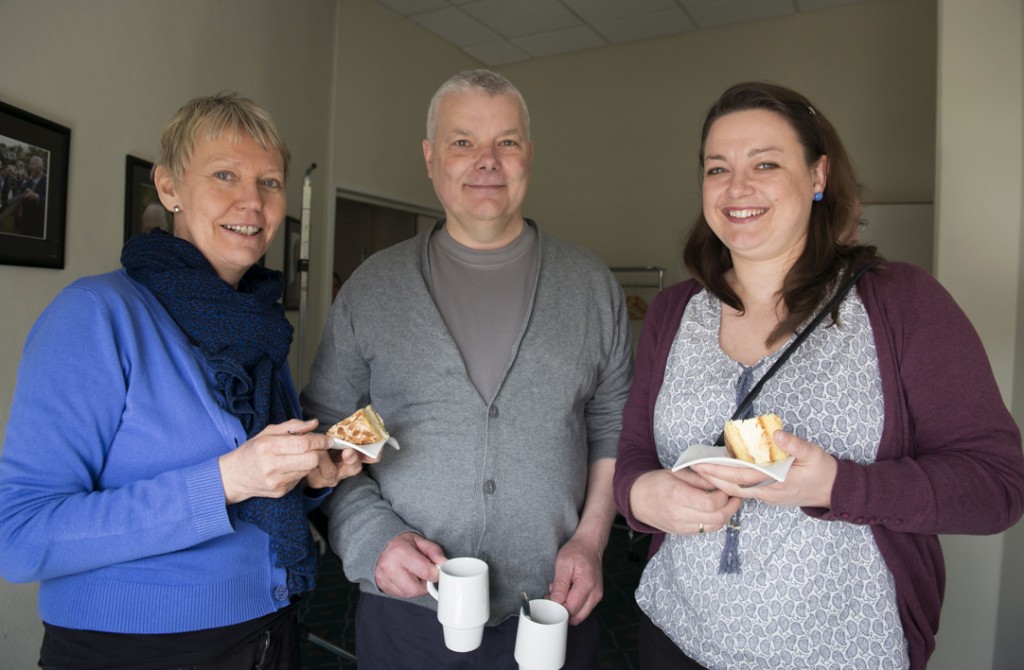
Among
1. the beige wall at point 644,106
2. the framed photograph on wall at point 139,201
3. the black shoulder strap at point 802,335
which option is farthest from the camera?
the beige wall at point 644,106

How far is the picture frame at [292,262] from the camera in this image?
4.09 metres

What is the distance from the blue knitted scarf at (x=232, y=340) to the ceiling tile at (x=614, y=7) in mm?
4288

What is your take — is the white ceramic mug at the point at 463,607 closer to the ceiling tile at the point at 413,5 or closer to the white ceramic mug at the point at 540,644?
the white ceramic mug at the point at 540,644

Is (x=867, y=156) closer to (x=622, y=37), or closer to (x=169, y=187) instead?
(x=622, y=37)

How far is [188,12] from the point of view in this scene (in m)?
3.10

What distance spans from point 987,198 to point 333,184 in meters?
3.62

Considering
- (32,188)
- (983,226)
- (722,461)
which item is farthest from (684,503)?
(32,188)

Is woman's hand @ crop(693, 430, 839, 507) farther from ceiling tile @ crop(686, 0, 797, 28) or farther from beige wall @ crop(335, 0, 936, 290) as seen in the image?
ceiling tile @ crop(686, 0, 797, 28)

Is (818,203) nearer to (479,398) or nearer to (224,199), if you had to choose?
(479,398)

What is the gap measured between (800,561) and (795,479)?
212 mm

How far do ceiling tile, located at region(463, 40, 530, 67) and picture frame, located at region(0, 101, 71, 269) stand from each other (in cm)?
397

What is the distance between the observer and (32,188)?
2236 mm

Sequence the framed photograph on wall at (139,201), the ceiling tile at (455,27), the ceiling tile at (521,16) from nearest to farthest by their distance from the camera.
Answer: the framed photograph on wall at (139,201)
the ceiling tile at (521,16)
the ceiling tile at (455,27)

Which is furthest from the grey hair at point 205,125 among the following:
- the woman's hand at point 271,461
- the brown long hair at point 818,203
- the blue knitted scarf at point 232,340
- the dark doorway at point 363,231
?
the dark doorway at point 363,231
